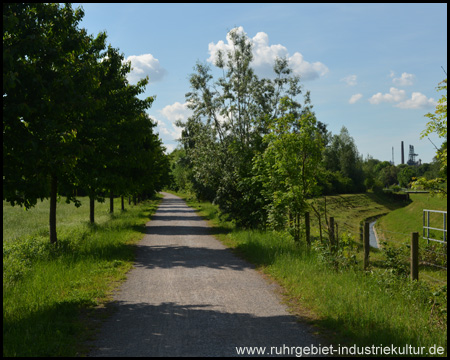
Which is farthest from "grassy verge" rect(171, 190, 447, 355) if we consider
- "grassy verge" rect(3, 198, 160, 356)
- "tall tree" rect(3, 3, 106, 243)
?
"tall tree" rect(3, 3, 106, 243)

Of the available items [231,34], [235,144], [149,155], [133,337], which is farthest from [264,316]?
[231,34]

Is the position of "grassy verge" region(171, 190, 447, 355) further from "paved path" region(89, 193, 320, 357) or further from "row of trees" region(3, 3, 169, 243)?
"row of trees" region(3, 3, 169, 243)

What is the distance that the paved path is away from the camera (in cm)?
524

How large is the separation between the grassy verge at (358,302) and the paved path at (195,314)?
41 centimetres

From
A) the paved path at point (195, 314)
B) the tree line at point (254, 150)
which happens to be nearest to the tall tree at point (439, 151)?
the tree line at point (254, 150)

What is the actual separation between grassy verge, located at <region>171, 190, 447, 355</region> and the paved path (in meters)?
0.41

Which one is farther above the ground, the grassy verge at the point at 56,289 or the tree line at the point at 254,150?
the tree line at the point at 254,150

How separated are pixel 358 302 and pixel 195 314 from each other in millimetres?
2670

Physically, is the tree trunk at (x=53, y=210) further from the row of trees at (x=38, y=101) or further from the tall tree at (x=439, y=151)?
the tall tree at (x=439, y=151)

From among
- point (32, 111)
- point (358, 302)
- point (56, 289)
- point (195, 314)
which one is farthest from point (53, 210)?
point (358, 302)

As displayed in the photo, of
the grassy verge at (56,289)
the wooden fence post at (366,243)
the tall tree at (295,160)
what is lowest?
the grassy verge at (56,289)

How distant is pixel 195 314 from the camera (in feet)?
21.5

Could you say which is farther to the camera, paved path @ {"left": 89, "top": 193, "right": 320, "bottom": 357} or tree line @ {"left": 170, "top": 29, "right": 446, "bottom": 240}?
tree line @ {"left": 170, "top": 29, "right": 446, "bottom": 240}

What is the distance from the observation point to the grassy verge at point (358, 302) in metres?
5.36
